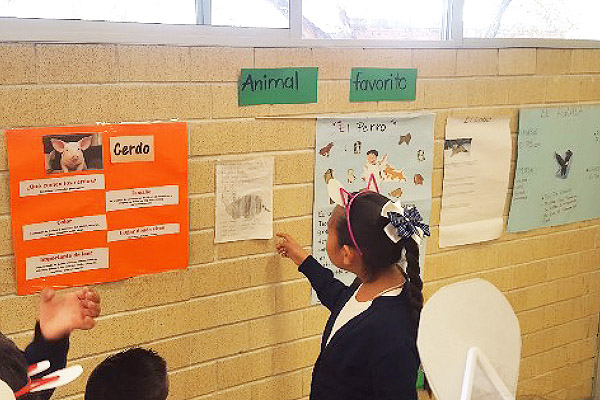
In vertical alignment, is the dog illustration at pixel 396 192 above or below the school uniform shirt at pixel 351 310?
above

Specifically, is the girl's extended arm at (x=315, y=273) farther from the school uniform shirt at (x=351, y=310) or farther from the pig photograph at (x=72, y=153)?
the pig photograph at (x=72, y=153)

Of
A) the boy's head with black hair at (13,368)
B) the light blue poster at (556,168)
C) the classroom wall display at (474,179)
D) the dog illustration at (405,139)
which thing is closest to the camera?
the boy's head with black hair at (13,368)

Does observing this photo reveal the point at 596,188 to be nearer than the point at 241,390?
No

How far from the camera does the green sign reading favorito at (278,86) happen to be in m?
2.02

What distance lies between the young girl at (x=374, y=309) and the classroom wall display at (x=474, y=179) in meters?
0.79

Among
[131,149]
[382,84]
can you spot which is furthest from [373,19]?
[131,149]

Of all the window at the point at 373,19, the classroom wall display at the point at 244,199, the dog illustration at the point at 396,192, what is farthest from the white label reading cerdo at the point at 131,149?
the dog illustration at the point at 396,192

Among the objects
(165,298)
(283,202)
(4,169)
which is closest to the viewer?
(4,169)

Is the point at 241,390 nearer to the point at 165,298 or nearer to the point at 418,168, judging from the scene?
the point at 165,298

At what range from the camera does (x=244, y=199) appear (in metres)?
2.10

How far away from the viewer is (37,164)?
1.74 metres

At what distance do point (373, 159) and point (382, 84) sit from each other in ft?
0.80

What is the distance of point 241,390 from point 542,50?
65.0 inches

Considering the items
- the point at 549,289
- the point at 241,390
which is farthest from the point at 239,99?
the point at 549,289
